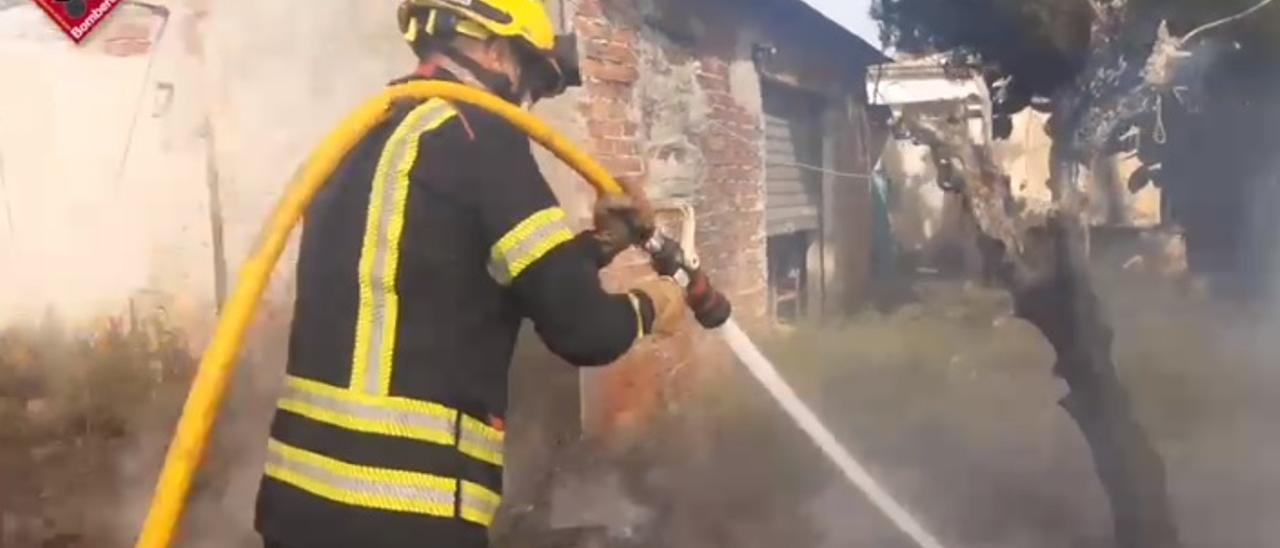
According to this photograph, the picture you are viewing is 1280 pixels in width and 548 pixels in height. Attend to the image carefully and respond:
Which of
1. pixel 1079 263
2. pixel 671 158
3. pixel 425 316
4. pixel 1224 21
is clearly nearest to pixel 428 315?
pixel 425 316

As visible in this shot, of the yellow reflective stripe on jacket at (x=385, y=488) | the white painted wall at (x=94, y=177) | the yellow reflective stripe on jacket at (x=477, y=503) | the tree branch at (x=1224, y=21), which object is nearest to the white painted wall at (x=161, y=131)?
the white painted wall at (x=94, y=177)

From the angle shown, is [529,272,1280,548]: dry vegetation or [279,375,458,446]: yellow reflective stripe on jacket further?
[529,272,1280,548]: dry vegetation

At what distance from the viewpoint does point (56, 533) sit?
7.19ft

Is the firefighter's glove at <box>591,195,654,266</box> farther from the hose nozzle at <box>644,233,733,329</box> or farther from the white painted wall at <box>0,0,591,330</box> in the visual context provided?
Answer: the white painted wall at <box>0,0,591,330</box>

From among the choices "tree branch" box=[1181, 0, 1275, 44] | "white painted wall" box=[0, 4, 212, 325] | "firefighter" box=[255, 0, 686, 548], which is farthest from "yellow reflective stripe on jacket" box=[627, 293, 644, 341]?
"tree branch" box=[1181, 0, 1275, 44]

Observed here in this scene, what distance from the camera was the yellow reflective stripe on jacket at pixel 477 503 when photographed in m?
1.85

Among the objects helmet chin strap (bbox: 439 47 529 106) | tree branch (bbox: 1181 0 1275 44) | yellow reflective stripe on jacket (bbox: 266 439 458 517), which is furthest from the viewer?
tree branch (bbox: 1181 0 1275 44)

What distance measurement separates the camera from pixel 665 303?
205 cm

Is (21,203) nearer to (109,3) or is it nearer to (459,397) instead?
(109,3)

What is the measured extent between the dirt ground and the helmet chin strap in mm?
519

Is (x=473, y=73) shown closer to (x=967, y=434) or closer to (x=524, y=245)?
(x=524, y=245)

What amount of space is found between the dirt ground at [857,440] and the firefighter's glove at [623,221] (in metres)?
0.31

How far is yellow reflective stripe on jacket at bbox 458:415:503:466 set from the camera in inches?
72.9

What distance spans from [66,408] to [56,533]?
20cm
